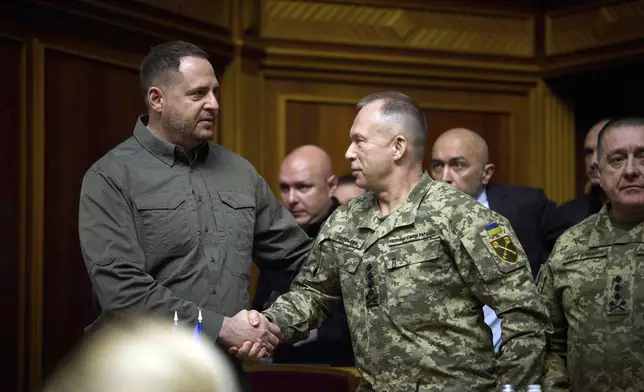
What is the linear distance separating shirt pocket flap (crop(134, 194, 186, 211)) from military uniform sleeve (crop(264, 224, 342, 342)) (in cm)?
43

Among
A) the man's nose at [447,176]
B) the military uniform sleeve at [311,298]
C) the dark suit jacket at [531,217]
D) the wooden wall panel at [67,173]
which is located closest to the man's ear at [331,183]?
the man's nose at [447,176]

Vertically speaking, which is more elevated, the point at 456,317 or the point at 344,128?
the point at 344,128

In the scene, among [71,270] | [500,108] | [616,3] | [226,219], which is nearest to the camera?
[226,219]

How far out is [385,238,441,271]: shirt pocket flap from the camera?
3125mm

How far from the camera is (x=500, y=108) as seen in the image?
6.43 metres

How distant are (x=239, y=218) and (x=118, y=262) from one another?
0.45 meters

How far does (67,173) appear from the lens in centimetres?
466

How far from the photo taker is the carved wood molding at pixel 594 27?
593 cm

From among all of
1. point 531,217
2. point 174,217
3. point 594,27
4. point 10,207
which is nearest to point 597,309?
point 174,217

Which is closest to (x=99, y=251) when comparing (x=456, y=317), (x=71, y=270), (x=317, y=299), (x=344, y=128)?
(x=317, y=299)

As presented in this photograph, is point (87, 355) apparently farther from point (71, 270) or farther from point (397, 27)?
point (397, 27)

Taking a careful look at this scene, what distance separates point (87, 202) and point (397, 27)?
128 inches

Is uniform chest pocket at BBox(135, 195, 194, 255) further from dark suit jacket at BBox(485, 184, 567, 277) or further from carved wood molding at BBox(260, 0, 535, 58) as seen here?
carved wood molding at BBox(260, 0, 535, 58)

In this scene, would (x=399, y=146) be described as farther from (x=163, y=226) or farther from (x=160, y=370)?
(x=160, y=370)
